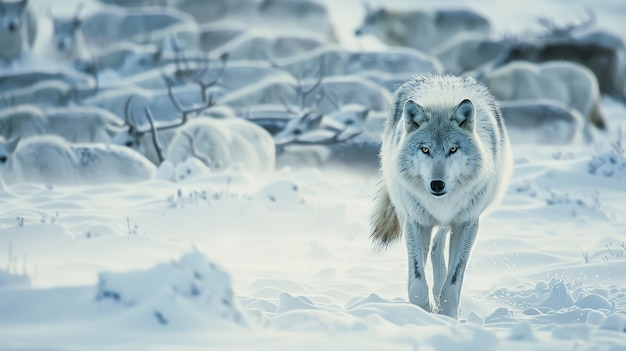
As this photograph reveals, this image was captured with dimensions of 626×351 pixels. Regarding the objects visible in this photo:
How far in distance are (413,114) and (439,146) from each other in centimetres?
32

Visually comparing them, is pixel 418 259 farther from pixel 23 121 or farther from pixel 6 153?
pixel 23 121

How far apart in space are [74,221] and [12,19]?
50.1 feet

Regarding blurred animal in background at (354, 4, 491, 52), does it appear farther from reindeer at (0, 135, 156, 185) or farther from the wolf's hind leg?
the wolf's hind leg

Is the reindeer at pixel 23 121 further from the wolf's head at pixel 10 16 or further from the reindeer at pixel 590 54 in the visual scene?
the reindeer at pixel 590 54

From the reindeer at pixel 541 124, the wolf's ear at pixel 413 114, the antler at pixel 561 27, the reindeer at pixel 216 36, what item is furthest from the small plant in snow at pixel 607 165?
the reindeer at pixel 216 36

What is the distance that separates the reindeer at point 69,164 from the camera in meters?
11.1

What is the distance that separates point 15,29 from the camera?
72.2 feet

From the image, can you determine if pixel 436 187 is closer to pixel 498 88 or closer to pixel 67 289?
pixel 67 289

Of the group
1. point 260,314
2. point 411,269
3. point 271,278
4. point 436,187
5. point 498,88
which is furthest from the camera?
point 498,88

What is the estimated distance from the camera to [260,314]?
4656 millimetres

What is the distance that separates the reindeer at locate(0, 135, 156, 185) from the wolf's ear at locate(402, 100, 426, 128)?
6.20 metres

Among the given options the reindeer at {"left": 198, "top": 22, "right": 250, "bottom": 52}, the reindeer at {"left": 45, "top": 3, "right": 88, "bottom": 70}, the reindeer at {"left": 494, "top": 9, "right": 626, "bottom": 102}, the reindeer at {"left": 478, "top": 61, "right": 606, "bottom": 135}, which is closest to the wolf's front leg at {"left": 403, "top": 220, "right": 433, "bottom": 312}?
the reindeer at {"left": 478, "top": 61, "right": 606, "bottom": 135}

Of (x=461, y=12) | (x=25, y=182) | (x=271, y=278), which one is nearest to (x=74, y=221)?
(x=271, y=278)

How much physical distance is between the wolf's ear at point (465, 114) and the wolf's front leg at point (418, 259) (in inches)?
30.6
